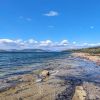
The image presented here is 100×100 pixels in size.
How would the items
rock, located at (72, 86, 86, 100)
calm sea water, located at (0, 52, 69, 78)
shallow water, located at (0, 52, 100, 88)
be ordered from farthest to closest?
calm sea water, located at (0, 52, 69, 78), shallow water, located at (0, 52, 100, 88), rock, located at (72, 86, 86, 100)

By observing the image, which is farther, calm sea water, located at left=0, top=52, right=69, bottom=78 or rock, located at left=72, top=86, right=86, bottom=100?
calm sea water, located at left=0, top=52, right=69, bottom=78

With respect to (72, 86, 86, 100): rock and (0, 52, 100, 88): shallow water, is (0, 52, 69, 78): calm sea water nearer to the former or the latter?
(0, 52, 100, 88): shallow water

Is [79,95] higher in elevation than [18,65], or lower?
lower

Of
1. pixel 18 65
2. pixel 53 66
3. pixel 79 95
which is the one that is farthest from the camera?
pixel 18 65

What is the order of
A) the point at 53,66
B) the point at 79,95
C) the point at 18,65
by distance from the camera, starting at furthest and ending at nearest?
the point at 18,65 → the point at 53,66 → the point at 79,95

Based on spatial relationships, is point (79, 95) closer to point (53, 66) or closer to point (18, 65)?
point (53, 66)

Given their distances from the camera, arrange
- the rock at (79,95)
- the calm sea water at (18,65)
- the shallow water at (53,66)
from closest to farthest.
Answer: the rock at (79,95), the shallow water at (53,66), the calm sea water at (18,65)

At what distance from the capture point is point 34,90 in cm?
2212

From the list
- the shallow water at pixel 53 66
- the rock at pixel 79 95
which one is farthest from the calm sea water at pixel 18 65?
the rock at pixel 79 95

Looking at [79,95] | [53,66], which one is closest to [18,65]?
[53,66]

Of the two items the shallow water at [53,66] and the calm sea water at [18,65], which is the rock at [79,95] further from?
the calm sea water at [18,65]

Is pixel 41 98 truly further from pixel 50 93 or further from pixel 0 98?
pixel 0 98

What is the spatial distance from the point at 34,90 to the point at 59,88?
2979 mm

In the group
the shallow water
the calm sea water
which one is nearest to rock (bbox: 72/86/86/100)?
the shallow water
